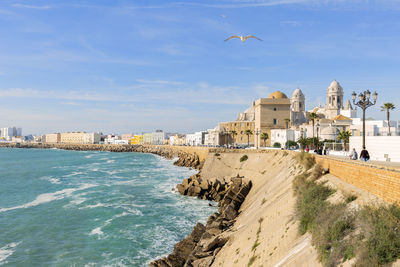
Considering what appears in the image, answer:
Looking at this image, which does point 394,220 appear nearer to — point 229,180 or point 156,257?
point 156,257

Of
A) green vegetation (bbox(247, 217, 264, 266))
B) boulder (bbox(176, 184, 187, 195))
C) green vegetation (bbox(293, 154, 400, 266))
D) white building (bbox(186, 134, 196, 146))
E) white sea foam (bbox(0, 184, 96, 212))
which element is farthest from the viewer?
white building (bbox(186, 134, 196, 146))

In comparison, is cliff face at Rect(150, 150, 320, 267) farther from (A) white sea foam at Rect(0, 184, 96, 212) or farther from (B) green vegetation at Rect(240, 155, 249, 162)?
(A) white sea foam at Rect(0, 184, 96, 212)

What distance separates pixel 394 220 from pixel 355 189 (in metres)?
4.46

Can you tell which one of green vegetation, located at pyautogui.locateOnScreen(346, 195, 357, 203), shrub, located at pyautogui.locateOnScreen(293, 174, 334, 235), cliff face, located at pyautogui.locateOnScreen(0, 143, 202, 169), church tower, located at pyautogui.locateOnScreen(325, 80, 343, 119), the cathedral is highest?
church tower, located at pyautogui.locateOnScreen(325, 80, 343, 119)

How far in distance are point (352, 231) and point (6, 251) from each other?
62.5ft

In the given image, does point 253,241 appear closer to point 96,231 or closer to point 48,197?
point 96,231

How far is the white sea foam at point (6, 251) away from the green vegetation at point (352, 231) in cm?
1623

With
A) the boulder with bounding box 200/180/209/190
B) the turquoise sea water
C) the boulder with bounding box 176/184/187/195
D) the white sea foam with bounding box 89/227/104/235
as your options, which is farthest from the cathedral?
the white sea foam with bounding box 89/227/104/235

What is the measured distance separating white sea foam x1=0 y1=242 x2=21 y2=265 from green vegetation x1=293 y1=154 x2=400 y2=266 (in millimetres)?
16235

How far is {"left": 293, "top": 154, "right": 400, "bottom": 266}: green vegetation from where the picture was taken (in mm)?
6758

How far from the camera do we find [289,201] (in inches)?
608

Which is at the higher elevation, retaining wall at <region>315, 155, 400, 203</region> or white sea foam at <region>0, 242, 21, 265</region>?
retaining wall at <region>315, 155, 400, 203</region>

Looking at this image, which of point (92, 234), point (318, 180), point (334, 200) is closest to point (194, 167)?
point (92, 234)

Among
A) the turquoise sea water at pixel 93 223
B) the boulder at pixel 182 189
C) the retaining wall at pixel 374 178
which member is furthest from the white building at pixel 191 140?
the retaining wall at pixel 374 178
